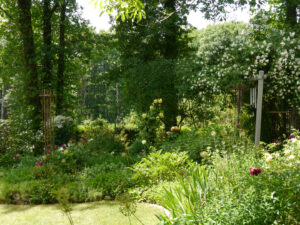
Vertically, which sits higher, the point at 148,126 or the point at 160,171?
the point at 148,126

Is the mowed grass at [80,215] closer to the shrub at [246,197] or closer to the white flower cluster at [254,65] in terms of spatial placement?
the shrub at [246,197]

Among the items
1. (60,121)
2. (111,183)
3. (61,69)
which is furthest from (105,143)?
(61,69)

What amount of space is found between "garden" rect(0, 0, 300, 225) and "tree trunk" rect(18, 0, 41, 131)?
4 centimetres

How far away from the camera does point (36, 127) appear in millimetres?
9531

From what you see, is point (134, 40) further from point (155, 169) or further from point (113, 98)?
point (113, 98)

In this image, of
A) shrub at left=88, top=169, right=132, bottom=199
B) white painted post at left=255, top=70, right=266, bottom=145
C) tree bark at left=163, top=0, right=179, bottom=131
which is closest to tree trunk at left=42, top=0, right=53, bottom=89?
tree bark at left=163, top=0, right=179, bottom=131

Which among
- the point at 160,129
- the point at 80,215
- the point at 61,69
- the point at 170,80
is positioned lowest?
the point at 80,215

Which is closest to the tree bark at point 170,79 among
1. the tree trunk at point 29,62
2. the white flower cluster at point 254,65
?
the white flower cluster at point 254,65

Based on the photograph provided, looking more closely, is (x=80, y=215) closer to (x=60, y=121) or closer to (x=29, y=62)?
(x=60, y=121)

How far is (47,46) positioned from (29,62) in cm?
111

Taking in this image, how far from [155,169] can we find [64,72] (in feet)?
27.5

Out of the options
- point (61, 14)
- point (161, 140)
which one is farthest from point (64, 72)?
point (161, 140)

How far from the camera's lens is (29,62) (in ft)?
31.6

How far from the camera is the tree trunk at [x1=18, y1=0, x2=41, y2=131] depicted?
9.44 meters
